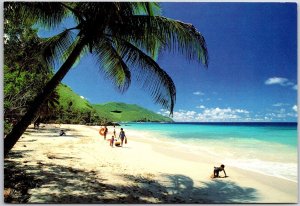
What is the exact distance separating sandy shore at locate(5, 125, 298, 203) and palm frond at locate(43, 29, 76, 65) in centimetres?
126

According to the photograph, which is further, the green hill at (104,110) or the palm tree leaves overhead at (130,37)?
the green hill at (104,110)

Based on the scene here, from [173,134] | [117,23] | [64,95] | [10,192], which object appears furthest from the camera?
[173,134]

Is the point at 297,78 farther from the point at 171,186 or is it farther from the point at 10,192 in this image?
the point at 10,192

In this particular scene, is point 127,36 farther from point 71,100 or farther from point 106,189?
point 106,189

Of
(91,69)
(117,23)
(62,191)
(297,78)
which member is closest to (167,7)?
(117,23)

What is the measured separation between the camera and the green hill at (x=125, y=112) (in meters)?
4.94

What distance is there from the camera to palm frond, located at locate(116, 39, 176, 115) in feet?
14.1

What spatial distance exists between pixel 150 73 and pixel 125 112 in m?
0.94

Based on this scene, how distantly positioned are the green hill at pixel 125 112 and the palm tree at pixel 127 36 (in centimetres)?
44

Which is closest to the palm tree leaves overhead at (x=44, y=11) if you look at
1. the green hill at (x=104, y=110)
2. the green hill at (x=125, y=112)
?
the green hill at (x=104, y=110)

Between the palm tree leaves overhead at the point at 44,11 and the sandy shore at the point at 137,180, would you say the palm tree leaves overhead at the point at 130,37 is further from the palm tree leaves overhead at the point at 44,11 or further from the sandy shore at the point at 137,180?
the sandy shore at the point at 137,180

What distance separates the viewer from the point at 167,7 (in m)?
4.62

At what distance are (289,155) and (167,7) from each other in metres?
2.18

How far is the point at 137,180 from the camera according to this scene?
199 inches
